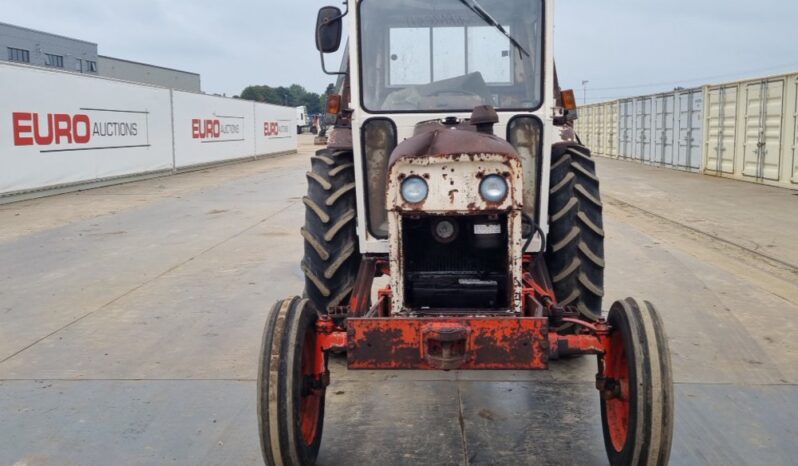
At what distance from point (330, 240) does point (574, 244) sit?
5.05 ft

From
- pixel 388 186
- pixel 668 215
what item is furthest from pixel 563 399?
pixel 668 215

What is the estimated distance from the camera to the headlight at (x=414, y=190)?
12.4 ft

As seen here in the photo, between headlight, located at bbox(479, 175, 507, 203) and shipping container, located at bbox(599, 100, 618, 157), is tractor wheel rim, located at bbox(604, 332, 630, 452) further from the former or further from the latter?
shipping container, located at bbox(599, 100, 618, 157)

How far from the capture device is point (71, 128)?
1675 centimetres

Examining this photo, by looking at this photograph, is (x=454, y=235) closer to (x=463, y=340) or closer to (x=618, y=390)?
(x=463, y=340)

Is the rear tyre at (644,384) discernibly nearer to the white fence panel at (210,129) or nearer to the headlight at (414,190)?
the headlight at (414,190)

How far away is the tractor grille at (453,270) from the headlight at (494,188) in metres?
0.42

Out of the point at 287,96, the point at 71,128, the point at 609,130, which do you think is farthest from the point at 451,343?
the point at 287,96

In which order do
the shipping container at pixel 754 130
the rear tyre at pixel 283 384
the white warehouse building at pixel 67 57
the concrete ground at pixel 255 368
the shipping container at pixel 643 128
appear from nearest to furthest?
the rear tyre at pixel 283 384, the concrete ground at pixel 255 368, the shipping container at pixel 754 130, the shipping container at pixel 643 128, the white warehouse building at pixel 67 57

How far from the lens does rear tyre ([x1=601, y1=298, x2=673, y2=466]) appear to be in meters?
3.28

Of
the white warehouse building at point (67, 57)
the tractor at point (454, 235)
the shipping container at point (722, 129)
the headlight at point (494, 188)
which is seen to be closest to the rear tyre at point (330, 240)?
the tractor at point (454, 235)

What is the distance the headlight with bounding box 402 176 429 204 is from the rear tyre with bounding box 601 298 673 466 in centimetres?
104

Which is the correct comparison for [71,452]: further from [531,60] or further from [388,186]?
[531,60]

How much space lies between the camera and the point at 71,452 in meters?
4.09
